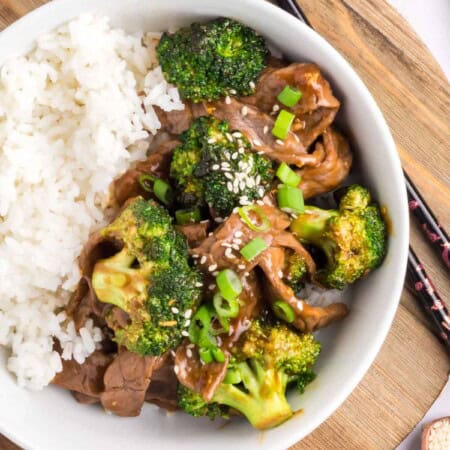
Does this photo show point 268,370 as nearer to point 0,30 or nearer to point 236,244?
point 236,244

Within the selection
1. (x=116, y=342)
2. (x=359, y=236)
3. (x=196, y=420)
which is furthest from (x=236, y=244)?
(x=196, y=420)

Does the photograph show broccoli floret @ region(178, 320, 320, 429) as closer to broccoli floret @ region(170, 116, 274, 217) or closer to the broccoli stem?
the broccoli stem

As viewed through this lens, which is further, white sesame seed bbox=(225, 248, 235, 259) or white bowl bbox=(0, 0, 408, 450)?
white bowl bbox=(0, 0, 408, 450)

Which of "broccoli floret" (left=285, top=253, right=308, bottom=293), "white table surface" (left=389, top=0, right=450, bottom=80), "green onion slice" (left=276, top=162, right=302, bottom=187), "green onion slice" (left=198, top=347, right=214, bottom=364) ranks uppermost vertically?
"white table surface" (left=389, top=0, right=450, bottom=80)

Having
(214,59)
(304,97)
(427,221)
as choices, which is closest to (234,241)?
(304,97)

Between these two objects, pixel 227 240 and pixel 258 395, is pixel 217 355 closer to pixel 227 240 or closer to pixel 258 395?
pixel 258 395

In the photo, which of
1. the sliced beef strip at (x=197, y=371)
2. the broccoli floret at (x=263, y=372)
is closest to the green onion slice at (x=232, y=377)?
the broccoli floret at (x=263, y=372)

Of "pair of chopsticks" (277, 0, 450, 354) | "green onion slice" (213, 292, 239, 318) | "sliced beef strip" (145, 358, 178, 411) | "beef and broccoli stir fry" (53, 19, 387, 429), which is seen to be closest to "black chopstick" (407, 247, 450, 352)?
"pair of chopsticks" (277, 0, 450, 354)
